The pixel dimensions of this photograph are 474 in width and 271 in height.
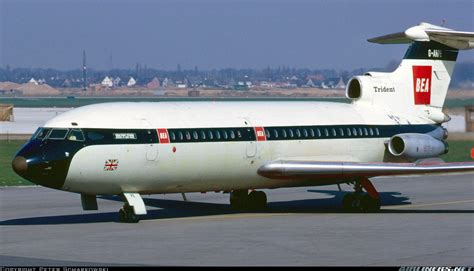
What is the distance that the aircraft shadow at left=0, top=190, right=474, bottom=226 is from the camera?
29.0 m

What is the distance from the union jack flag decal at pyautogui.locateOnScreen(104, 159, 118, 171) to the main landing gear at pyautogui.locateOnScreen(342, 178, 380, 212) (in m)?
7.82

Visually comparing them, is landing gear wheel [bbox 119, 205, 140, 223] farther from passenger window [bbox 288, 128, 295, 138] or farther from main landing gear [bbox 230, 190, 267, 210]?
passenger window [bbox 288, 128, 295, 138]

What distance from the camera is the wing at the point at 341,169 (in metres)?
30.2

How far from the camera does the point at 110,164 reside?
27.2 meters

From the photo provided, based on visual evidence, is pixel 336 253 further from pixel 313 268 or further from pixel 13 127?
pixel 13 127

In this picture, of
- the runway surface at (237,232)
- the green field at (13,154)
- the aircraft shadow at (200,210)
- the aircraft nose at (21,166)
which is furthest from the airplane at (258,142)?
the green field at (13,154)

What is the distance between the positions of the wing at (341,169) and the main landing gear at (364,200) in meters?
0.96

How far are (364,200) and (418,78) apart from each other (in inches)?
208

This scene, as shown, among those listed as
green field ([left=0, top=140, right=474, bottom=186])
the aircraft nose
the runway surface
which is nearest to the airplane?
the aircraft nose

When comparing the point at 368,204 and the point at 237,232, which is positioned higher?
the point at 237,232

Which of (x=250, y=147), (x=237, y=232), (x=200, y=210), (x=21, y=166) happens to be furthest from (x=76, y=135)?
(x=200, y=210)

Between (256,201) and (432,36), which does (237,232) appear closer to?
(256,201)

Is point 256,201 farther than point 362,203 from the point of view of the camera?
Yes

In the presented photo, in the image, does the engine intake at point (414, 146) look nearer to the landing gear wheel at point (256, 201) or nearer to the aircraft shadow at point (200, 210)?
the aircraft shadow at point (200, 210)
